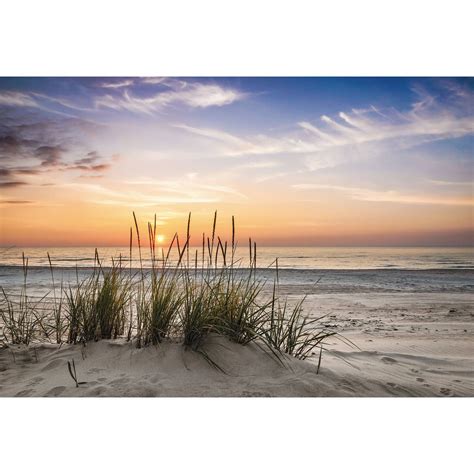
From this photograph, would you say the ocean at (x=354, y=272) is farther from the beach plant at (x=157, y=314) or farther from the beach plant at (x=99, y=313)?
the beach plant at (x=157, y=314)

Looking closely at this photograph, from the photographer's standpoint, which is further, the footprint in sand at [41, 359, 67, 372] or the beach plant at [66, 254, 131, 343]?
the beach plant at [66, 254, 131, 343]

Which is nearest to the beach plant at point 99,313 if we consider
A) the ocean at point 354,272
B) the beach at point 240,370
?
the beach at point 240,370

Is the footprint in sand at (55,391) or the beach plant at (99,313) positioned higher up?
the beach plant at (99,313)

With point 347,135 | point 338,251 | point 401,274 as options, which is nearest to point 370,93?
point 347,135

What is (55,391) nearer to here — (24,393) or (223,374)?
(24,393)

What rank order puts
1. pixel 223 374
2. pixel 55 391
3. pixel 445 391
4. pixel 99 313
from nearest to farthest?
pixel 55 391 < pixel 223 374 < pixel 445 391 < pixel 99 313

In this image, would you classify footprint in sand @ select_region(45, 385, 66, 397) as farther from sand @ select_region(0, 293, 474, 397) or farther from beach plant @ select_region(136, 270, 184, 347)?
beach plant @ select_region(136, 270, 184, 347)

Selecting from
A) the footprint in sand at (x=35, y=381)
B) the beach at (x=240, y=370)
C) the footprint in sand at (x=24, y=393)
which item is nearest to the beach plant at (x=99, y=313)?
the beach at (x=240, y=370)

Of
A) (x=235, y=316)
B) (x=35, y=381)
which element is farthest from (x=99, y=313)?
(x=235, y=316)

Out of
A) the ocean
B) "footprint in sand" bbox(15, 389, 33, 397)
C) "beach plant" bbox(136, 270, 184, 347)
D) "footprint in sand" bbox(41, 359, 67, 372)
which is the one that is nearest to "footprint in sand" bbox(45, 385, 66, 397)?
"footprint in sand" bbox(15, 389, 33, 397)
